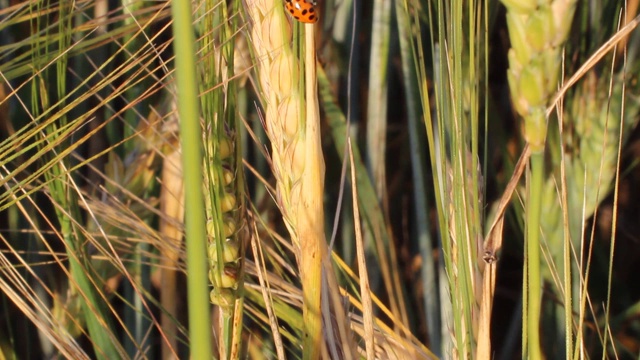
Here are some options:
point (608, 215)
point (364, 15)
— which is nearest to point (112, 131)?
point (364, 15)

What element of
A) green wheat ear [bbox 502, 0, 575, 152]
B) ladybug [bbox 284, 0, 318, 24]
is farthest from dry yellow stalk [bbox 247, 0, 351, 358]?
green wheat ear [bbox 502, 0, 575, 152]

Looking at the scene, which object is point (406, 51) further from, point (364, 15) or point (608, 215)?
point (608, 215)

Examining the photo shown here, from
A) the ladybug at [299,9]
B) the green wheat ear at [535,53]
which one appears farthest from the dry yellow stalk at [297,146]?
the green wheat ear at [535,53]

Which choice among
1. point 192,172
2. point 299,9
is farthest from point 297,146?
point 192,172

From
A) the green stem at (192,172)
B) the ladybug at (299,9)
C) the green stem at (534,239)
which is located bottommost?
the green stem at (534,239)

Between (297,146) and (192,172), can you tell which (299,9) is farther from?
(192,172)

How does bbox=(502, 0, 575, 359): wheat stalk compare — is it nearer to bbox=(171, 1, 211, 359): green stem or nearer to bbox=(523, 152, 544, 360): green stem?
bbox=(523, 152, 544, 360): green stem

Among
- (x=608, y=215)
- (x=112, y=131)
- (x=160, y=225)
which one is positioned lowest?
(x=608, y=215)

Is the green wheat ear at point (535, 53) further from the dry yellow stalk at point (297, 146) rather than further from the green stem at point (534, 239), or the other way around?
the dry yellow stalk at point (297, 146)
